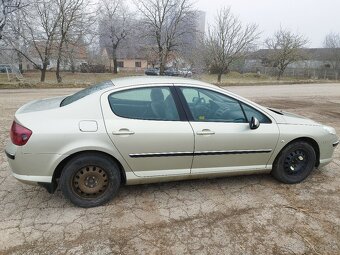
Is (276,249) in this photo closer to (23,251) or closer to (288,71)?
(23,251)

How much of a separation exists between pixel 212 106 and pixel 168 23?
87.1 feet

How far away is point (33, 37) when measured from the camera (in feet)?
71.9

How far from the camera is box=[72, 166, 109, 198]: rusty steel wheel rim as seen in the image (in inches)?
116

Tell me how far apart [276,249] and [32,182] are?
8.27 ft

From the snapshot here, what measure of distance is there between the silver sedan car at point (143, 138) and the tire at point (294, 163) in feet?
0.06

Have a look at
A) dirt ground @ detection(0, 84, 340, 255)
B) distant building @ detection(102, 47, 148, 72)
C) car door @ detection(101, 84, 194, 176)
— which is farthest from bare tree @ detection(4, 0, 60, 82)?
car door @ detection(101, 84, 194, 176)

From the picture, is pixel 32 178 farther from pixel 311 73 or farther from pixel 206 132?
pixel 311 73

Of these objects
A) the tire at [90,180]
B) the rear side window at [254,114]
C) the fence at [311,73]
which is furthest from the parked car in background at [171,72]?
the tire at [90,180]

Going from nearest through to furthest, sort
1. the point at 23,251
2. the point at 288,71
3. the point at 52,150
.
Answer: the point at 23,251, the point at 52,150, the point at 288,71

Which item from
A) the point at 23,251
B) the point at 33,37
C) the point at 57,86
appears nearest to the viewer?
the point at 23,251

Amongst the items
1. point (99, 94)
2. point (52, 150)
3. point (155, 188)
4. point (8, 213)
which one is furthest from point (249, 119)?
point (8, 213)

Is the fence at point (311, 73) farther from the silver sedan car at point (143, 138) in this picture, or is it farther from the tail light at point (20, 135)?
the tail light at point (20, 135)

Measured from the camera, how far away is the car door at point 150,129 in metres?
2.92

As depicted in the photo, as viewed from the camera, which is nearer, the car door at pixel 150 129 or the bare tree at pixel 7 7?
the car door at pixel 150 129
